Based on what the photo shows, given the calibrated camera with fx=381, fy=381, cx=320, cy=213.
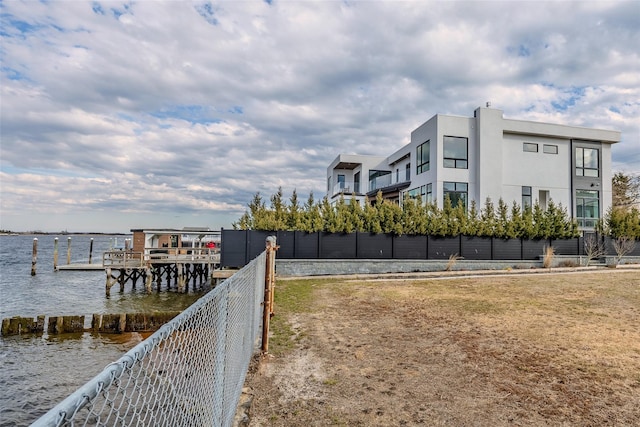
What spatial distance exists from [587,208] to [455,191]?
10.1m

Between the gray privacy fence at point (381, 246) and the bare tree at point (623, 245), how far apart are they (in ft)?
5.18

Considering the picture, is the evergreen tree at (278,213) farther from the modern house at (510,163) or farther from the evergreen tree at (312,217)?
the modern house at (510,163)

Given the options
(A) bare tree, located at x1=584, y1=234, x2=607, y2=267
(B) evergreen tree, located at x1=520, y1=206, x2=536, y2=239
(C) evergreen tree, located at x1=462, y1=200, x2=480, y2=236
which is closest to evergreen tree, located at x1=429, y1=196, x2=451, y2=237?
(C) evergreen tree, located at x1=462, y1=200, x2=480, y2=236

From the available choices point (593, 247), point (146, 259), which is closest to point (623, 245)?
point (593, 247)

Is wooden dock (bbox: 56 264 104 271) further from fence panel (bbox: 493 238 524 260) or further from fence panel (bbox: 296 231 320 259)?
fence panel (bbox: 493 238 524 260)

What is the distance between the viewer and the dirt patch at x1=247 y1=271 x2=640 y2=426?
13.7 feet

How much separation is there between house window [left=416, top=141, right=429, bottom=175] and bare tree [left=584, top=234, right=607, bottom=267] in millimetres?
9890

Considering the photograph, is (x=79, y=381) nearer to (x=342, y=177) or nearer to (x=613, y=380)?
(x=613, y=380)

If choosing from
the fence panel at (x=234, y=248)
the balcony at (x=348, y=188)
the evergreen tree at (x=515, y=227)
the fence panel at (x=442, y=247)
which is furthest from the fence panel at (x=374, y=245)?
the balcony at (x=348, y=188)

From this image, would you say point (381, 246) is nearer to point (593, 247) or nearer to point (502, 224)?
point (502, 224)

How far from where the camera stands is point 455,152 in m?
23.5

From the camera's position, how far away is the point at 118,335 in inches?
488

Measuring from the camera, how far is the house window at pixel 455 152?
23359 mm

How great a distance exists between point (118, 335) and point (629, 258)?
26.2 meters
